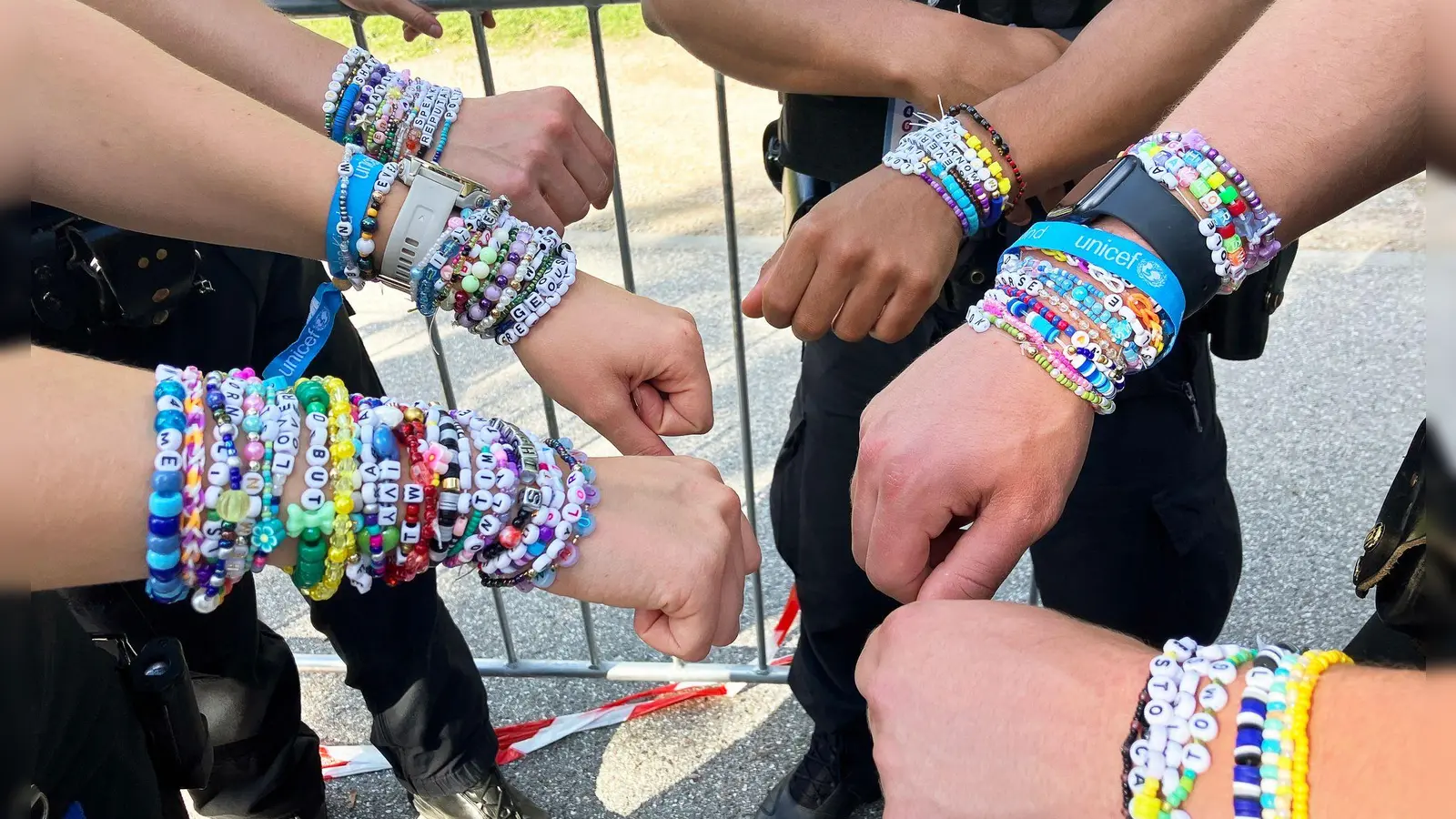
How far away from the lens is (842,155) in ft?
5.31

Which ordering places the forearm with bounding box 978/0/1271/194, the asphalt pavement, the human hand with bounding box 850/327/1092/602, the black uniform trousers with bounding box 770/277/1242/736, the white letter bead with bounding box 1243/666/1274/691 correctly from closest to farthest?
the white letter bead with bounding box 1243/666/1274/691 < the human hand with bounding box 850/327/1092/602 < the forearm with bounding box 978/0/1271/194 < the black uniform trousers with bounding box 770/277/1242/736 < the asphalt pavement

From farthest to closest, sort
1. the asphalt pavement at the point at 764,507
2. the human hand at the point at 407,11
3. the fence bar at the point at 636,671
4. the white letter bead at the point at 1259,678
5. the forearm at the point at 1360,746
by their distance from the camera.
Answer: the fence bar at the point at 636,671 < the asphalt pavement at the point at 764,507 < the human hand at the point at 407,11 < the white letter bead at the point at 1259,678 < the forearm at the point at 1360,746

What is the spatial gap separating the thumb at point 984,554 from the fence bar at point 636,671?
4.81 feet

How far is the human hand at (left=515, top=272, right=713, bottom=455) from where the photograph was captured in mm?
1275

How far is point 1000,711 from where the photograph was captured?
2.83 ft

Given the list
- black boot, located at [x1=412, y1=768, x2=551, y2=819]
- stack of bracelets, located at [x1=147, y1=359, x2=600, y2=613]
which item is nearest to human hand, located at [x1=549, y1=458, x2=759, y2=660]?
stack of bracelets, located at [x1=147, y1=359, x2=600, y2=613]

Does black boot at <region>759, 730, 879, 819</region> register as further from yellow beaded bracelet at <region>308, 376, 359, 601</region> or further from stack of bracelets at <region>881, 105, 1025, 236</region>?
yellow beaded bracelet at <region>308, 376, 359, 601</region>

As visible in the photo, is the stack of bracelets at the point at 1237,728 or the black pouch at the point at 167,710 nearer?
the stack of bracelets at the point at 1237,728

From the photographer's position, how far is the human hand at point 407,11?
1.79m

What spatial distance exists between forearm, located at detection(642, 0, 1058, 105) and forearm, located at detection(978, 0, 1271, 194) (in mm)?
73

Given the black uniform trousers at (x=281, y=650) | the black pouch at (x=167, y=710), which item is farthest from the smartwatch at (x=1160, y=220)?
the black uniform trousers at (x=281, y=650)

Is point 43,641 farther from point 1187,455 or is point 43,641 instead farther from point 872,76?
point 1187,455

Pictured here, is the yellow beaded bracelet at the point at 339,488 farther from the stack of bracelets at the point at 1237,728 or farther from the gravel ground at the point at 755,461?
the gravel ground at the point at 755,461

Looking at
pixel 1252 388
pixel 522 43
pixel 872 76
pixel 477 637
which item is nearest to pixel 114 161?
pixel 872 76
